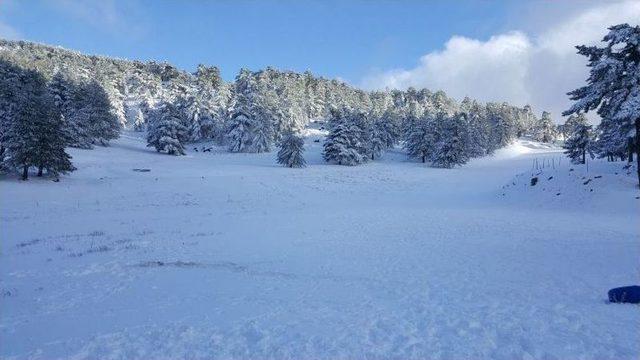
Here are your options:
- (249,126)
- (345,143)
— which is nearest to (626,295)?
(345,143)

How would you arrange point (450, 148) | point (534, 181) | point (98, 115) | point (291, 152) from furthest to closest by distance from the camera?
point (450, 148), point (98, 115), point (291, 152), point (534, 181)

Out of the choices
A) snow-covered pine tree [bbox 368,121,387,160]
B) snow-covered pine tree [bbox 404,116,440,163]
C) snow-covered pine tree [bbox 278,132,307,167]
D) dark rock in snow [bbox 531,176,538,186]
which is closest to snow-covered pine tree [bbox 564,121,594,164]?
snow-covered pine tree [bbox 404,116,440,163]

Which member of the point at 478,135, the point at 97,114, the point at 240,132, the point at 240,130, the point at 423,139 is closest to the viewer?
the point at 97,114

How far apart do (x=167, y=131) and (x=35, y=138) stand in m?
30.2

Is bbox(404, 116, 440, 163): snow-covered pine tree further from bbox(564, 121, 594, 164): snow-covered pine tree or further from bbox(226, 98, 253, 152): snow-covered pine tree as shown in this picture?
bbox(226, 98, 253, 152): snow-covered pine tree

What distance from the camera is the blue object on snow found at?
31.2ft

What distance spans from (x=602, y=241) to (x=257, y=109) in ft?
218

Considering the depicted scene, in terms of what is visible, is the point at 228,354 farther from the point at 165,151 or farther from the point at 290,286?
the point at 165,151

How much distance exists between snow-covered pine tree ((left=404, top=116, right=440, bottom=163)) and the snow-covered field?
46.6 m

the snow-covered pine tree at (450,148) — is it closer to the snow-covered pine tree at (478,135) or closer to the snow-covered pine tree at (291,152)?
the snow-covered pine tree at (478,135)

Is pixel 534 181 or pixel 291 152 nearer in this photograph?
pixel 534 181

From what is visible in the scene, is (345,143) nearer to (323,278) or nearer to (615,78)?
(615,78)

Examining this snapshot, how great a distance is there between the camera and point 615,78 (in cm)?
2297

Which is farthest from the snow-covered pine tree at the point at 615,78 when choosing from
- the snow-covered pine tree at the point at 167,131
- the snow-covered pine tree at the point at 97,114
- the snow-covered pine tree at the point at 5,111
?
the snow-covered pine tree at the point at 97,114
